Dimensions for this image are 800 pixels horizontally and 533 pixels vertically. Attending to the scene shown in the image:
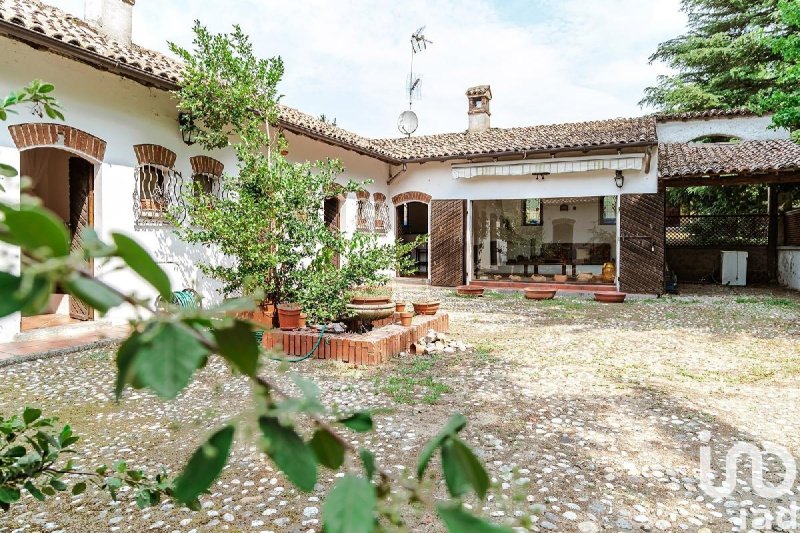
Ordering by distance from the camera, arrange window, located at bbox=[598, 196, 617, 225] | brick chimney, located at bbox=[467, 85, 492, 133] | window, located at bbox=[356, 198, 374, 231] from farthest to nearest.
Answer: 1. window, located at bbox=[598, 196, 617, 225]
2. brick chimney, located at bbox=[467, 85, 492, 133]
3. window, located at bbox=[356, 198, 374, 231]

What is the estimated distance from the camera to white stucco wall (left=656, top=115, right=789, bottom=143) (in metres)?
15.5

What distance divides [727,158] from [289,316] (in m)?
12.3

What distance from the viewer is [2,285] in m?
0.36

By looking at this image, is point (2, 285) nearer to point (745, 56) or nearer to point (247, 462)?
point (247, 462)

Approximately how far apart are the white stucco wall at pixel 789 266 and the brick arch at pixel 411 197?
984 centimetres

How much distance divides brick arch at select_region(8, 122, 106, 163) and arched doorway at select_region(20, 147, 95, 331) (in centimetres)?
38

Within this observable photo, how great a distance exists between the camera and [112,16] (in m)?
8.43

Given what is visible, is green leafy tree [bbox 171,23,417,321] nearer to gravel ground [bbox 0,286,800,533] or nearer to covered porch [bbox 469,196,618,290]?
gravel ground [bbox 0,286,800,533]

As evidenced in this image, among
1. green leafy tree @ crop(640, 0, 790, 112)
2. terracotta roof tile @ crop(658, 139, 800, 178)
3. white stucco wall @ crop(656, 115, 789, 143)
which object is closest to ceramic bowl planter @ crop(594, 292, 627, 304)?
terracotta roof tile @ crop(658, 139, 800, 178)

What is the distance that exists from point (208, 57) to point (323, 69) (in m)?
23.8

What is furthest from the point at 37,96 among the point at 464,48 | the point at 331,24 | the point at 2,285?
the point at 464,48

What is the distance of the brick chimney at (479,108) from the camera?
54.9 feet

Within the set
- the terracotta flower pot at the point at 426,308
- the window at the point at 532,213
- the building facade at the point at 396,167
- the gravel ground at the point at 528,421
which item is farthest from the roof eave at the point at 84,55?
the window at the point at 532,213

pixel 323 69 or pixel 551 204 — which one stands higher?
pixel 323 69
